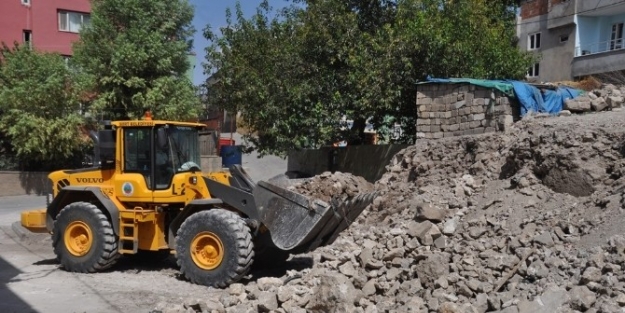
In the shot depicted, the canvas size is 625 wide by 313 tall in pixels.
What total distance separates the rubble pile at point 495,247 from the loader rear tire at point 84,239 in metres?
2.16

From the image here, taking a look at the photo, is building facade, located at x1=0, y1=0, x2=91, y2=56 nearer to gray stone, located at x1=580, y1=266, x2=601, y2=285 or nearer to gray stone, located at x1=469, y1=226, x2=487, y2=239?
gray stone, located at x1=469, y1=226, x2=487, y2=239

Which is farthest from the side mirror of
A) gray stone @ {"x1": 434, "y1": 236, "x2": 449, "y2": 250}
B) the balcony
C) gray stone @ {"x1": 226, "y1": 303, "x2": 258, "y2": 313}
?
the balcony

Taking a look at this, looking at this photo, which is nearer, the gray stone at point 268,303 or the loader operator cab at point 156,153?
the gray stone at point 268,303

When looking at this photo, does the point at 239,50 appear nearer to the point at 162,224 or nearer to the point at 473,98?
the point at 473,98

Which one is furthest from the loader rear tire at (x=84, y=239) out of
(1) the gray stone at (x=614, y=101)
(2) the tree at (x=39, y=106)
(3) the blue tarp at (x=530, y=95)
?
(2) the tree at (x=39, y=106)

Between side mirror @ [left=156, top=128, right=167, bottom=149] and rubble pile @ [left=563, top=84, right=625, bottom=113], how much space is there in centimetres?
738

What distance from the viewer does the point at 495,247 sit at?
633 cm

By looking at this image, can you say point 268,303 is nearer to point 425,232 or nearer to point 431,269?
point 431,269

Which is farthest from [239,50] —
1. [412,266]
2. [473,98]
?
[412,266]

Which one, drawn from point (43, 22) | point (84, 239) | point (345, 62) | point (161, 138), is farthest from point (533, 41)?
point (84, 239)

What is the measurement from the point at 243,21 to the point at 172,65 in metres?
6.67

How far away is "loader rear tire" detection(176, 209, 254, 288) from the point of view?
740 centimetres

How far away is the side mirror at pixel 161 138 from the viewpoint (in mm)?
8227

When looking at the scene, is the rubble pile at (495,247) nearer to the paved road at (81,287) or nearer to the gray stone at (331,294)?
the gray stone at (331,294)
